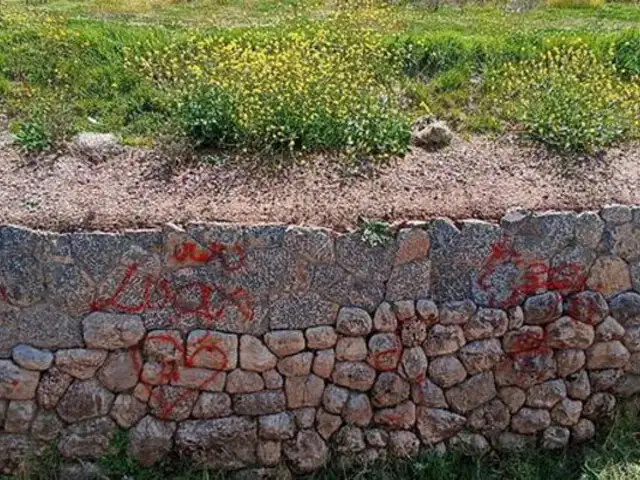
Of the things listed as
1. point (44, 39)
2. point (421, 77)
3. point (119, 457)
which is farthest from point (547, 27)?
point (119, 457)

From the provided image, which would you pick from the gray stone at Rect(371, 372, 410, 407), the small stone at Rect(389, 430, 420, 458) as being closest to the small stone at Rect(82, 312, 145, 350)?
the gray stone at Rect(371, 372, 410, 407)

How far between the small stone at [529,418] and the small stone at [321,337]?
4.89ft

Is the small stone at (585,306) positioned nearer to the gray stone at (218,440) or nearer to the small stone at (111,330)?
the gray stone at (218,440)

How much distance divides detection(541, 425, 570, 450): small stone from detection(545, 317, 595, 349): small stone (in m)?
0.64

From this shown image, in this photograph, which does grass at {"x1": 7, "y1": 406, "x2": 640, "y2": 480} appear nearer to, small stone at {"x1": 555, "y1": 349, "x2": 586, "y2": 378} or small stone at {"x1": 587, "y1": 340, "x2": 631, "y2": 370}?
small stone at {"x1": 587, "y1": 340, "x2": 631, "y2": 370}

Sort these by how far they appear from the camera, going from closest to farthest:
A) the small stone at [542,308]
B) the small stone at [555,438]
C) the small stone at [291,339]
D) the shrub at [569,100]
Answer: the small stone at [291,339] < the small stone at [542,308] < the small stone at [555,438] < the shrub at [569,100]

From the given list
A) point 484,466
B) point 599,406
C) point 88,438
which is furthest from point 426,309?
point 88,438

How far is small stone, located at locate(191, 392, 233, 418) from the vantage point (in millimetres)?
5152

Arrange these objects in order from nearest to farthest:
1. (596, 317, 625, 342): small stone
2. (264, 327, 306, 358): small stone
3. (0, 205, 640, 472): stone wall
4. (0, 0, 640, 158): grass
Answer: (0, 205, 640, 472): stone wall, (264, 327, 306, 358): small stone, (596, 317, 625, 342): small stone, (0, 0, 640, 158): grass

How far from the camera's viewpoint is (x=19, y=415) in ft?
16.6

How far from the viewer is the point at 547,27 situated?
8539 mm

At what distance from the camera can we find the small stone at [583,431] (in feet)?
18.3

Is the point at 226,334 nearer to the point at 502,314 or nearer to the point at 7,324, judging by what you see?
the point at 7,324

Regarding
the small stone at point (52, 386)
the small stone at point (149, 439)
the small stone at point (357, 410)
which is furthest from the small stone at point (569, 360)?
the small stone at point (52, 386)
